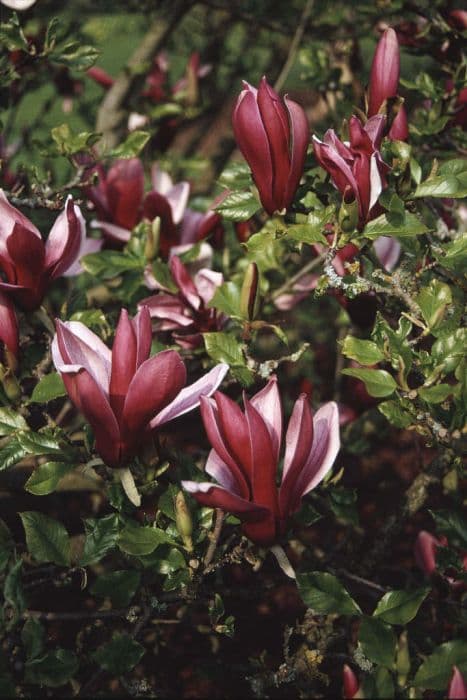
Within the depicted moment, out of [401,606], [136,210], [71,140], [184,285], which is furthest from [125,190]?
[401,606]

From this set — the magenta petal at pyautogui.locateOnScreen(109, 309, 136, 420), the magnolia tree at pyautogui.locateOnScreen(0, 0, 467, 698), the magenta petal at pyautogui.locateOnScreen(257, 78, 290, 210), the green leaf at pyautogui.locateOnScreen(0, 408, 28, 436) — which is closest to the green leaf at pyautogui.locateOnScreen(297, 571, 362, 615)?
the magnolia tree at pyautogui.locateOnScreen(0, 0, 467, 698)

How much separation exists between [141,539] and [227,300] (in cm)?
40

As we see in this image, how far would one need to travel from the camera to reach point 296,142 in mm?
1001

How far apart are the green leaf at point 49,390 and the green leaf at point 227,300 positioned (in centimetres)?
26

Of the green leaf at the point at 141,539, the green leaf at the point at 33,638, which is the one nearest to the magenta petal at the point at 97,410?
the green leaf at the point at 141,539

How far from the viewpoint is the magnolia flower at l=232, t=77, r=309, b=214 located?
38.0 inches

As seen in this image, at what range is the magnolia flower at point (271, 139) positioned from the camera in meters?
0.97

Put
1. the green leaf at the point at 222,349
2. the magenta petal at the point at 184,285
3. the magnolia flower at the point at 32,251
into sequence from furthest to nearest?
the magenta petal at the point at 184,285 < the green leaf at the point at 222,349 < the magnolia flower at the point at 32,251

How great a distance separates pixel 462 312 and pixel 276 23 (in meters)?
1.90

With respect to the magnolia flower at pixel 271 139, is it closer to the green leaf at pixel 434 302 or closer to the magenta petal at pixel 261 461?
the green leaf at pixel 434 302

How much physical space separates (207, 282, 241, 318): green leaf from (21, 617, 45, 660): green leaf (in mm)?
515

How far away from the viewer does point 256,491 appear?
2.79 ft

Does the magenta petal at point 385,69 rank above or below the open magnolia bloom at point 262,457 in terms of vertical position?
above

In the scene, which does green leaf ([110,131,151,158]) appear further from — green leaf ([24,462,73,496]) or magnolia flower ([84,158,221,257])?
green leaf ([24,462,73,496])
